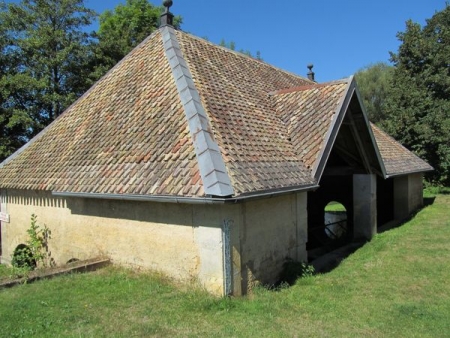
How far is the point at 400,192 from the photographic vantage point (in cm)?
1744

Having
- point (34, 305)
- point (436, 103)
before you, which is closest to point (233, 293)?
point (34, 305)

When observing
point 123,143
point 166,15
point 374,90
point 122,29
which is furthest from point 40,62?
point 374,90

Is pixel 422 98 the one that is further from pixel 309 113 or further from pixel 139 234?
pixel 139 234

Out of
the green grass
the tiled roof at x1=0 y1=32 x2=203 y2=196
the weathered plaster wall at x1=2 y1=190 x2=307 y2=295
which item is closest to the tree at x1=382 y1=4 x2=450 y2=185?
the green grass

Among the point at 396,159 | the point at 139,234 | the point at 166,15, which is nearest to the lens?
the point at 139,234

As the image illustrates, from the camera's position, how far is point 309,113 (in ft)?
32.9

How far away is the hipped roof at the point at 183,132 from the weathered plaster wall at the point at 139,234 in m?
0.55

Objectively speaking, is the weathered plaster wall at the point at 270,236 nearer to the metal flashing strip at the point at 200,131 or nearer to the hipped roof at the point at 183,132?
the hipped roof at the point at 183,132

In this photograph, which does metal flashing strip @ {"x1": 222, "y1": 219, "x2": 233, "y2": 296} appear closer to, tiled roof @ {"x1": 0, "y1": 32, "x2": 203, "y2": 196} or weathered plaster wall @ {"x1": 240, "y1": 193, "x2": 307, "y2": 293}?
weathered plaster wall @ {"x1": 240, "y1": 193, "x2": 307, "y2": 293}

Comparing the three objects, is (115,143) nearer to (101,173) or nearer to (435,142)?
(101,173)

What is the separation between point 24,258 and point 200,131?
685cm

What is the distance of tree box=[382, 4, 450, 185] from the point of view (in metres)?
22.9

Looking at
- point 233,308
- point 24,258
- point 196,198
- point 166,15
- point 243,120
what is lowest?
point 24,258

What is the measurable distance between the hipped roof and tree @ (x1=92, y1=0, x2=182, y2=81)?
1247 cm
